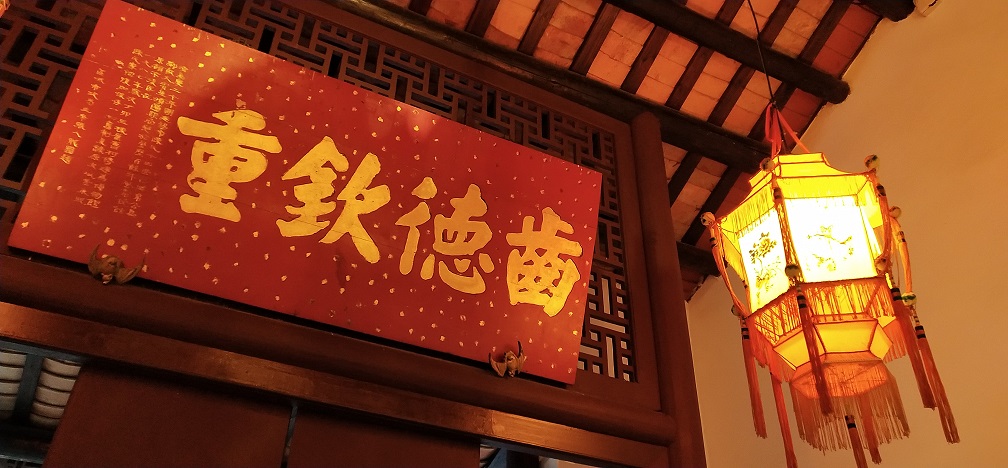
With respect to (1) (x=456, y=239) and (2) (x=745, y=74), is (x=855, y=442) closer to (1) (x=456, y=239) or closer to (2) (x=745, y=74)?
(1) (x=456, y=239)

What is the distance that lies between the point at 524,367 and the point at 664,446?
611mm

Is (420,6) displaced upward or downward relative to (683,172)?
upward

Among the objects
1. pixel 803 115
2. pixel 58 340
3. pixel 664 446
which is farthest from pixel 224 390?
pixel 803 115

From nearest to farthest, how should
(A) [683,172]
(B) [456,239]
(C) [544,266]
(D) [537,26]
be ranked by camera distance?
(B) [456,239], (C) [544,266], (D) [537,26], (A) [683,172]

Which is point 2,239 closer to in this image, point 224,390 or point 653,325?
point 224,390

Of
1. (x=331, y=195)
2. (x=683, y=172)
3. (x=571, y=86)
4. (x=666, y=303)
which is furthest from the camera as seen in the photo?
(x=683, y=172)

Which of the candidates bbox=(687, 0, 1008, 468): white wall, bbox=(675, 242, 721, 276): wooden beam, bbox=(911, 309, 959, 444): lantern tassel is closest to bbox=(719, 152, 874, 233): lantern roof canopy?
bbox=(911, 309, 959, 444): lantern tassel

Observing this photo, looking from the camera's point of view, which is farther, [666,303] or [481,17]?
[481,17]

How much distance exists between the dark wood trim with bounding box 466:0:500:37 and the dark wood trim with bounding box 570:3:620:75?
0.45m

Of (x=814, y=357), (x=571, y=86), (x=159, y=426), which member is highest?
(x=571, y=86)

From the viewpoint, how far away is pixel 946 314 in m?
2.95

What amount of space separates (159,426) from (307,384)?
39cm

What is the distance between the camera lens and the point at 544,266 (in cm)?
257

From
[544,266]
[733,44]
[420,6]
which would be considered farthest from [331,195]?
[733,44]
